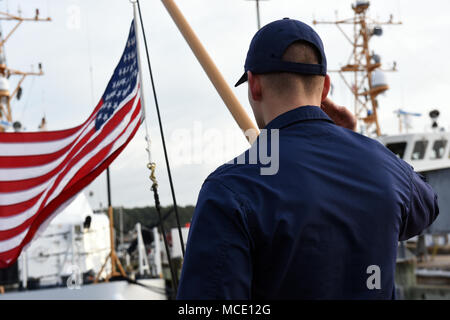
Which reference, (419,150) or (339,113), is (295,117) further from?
(419,150)

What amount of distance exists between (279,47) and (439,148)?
17763 millimetres

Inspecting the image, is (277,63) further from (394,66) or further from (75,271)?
(394,66)

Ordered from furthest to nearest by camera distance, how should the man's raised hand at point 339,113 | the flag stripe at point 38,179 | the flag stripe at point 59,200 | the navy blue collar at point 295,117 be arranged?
1. the flag stripe at point 38,179
2. the flag stripe at point 59,200
3. the man's raised hand at point 339,113
4. the navy blue collar at point 295,117

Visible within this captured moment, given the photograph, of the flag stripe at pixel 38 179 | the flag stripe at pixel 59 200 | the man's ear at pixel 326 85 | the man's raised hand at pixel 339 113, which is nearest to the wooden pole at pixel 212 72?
the man's raised hand at pixel 339 113

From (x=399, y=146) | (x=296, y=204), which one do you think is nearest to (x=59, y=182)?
(x=296, y=204)

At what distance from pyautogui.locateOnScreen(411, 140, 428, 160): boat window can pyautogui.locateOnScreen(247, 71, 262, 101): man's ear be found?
1706 cm

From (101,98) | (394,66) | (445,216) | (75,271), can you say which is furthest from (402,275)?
(394,66)

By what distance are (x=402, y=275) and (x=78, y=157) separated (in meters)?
10.4

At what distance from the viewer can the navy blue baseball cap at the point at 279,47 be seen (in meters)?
1.49

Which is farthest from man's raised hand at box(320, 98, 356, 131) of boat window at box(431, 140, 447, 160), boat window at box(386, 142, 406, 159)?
boat window at box(431, 140, 447, 160)

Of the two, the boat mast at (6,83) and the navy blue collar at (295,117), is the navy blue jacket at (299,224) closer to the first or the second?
the navy blue collar at (295,117)

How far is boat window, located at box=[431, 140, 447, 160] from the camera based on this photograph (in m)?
17.5

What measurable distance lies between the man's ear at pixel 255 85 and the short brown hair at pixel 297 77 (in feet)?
0.10
